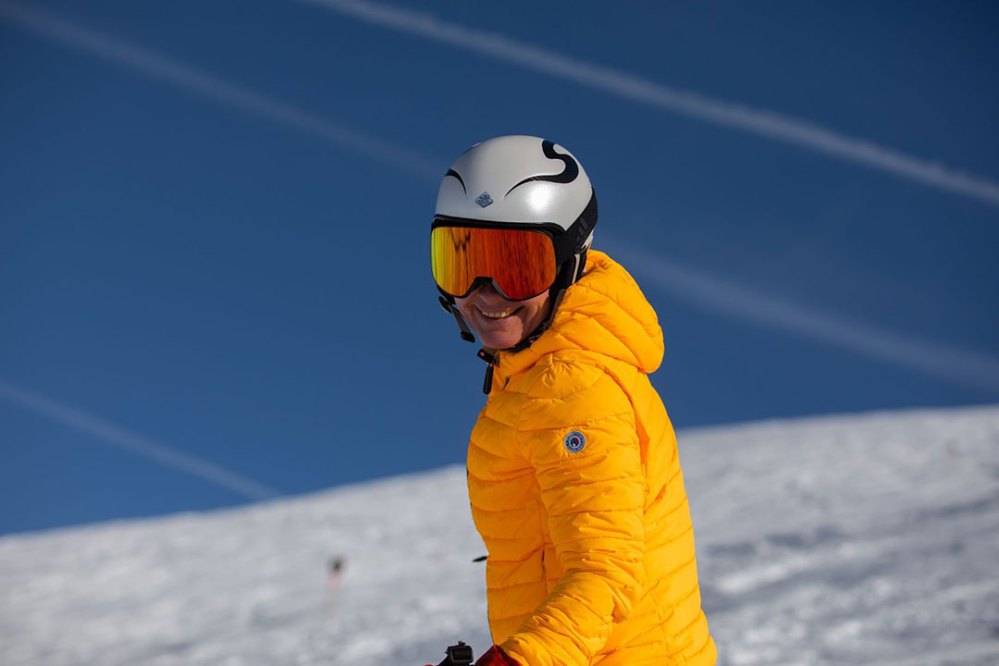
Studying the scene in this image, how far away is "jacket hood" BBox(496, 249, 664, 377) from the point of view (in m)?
2.54

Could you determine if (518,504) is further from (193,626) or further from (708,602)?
(193,626)

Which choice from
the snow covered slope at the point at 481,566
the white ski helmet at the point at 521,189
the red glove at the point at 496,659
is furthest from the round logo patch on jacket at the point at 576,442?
the snow covered slope at the point at 481,566

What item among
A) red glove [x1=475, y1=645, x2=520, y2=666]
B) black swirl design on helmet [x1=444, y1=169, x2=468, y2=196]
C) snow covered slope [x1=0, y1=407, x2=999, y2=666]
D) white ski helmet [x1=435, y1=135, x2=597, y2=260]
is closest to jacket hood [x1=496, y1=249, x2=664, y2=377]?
white ski helmet [x1=435, y1=135, x2=597, y2=260]

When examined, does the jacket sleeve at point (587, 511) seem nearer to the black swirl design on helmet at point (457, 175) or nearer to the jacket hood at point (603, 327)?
the jacket hood at point (603, 327)

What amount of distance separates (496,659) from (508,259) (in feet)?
3.38

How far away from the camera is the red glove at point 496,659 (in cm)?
208

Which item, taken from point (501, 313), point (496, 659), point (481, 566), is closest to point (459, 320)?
point (501, 313)

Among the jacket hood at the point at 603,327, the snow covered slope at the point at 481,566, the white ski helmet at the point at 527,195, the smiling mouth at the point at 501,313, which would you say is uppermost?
the snow covered slope at the point at 481,566

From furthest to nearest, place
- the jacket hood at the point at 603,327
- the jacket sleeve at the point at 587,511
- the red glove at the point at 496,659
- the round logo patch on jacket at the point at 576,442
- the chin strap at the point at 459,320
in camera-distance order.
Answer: the chin strap at the point at 459,320 → the jacket hood at the point at 603,327 → the round logo patch on jacket at the point at 576,442 → the jacket sleeve at the point at 587,511 → the red glove at the point at 496,659

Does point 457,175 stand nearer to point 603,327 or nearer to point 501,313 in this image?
point 501,313

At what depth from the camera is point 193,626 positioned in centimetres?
1319

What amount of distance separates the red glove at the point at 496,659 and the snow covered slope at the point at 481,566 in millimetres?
6590

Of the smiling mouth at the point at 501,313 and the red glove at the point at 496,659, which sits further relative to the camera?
the smiling mouth at the point at 501,313

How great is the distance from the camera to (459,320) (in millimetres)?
3010
